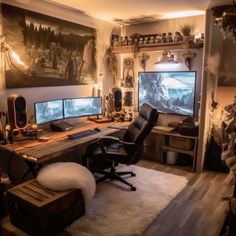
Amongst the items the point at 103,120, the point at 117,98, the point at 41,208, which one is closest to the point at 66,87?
the point at 103,120

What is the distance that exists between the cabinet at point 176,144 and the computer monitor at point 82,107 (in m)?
1.02

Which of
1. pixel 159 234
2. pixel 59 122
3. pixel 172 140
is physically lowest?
pixel 159 234

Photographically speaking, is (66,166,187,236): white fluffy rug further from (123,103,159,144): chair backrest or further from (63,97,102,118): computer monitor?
(63,97,102,118): computer monitor

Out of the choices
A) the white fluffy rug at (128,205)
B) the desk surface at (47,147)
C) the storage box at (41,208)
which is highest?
the desk surface at (47,147)

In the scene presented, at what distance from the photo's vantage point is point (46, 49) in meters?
2.98

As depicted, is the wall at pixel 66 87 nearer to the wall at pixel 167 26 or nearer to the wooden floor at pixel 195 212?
the wall at pixel 167 26

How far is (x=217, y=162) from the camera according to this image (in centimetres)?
344

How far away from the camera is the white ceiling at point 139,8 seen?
2.88 metres

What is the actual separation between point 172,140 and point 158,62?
4.22ft

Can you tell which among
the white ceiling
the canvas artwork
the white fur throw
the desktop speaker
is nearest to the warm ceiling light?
the white ceiling

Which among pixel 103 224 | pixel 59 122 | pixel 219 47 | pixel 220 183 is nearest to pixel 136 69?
pixel 219 47

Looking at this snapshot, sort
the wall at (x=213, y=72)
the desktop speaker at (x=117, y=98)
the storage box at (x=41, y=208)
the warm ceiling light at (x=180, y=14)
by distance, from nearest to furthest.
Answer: the storage box at (x=41, y=208) < the wall at (x=213, y=72) < the warm ceiling light at (x=180, y=14) < the desktop speaker at (x=117, y=98)

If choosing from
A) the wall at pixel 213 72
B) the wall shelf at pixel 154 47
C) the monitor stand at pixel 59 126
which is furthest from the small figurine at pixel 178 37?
the monitor stand at pixel 59 126

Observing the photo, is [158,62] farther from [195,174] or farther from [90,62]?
[195,174]
